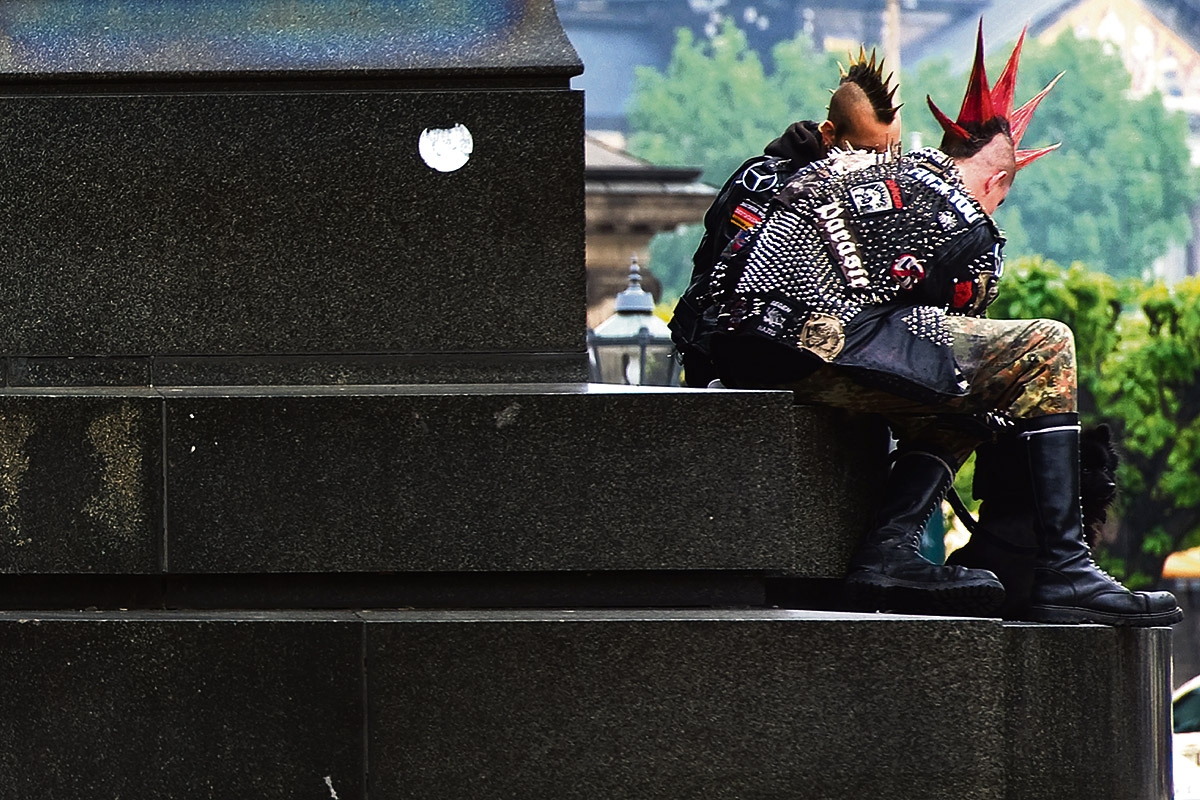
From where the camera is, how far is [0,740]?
488 centimetres

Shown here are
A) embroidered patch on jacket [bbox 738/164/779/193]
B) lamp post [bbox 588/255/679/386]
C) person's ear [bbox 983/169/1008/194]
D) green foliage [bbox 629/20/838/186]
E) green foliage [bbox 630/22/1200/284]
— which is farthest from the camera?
green foliage [bbox 629/20/838/186]

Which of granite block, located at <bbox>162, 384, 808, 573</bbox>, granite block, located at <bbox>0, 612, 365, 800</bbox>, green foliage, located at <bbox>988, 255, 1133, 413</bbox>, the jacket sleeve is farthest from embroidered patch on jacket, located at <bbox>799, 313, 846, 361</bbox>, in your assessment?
green foliage, located at <bbox>988, 255, 1133, 413</bbox>

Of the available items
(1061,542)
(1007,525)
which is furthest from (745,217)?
(1061,542)

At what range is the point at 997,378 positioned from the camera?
17.7ft

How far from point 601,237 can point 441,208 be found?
1911 cm

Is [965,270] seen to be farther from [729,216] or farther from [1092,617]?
[1092,617]

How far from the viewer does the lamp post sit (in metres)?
14.8

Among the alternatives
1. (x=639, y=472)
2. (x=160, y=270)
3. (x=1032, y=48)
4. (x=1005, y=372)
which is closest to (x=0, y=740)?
(x=160, y=270)

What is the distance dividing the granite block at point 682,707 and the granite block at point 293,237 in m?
0.85

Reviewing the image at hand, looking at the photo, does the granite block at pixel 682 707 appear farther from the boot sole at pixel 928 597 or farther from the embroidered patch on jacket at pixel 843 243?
the embroidered patch on jacket at pixel 843 243

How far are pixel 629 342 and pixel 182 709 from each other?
33.0 ft

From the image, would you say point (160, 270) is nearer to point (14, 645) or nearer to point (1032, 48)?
point (14, 645)

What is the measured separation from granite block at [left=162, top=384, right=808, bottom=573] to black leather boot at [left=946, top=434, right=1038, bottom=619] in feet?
3.04

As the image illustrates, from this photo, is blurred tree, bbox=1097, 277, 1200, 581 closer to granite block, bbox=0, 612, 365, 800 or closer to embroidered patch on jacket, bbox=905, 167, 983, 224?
embroidered patch on jacket, bbox=905, 167, 983, 224
